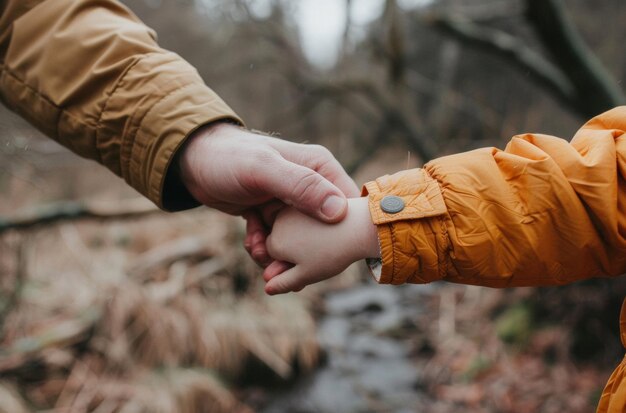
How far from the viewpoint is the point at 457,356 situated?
4.68m

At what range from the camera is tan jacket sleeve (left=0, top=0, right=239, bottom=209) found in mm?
1630

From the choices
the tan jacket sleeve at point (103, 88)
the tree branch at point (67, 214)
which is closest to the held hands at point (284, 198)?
the tan jacket sleeve at point (103, 88)

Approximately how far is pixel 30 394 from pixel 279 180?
2871 millimetres

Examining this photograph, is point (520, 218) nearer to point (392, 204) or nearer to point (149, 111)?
point (392, 204)

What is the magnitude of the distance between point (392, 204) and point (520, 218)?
37cm

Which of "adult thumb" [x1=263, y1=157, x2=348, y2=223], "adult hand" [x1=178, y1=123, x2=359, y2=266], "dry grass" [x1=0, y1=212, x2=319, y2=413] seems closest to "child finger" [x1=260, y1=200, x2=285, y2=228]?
"adult hand" [x1=178, y1=123, x2=359, y2=266]

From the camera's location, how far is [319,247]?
1546mm

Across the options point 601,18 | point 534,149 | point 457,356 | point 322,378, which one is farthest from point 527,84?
point 534,149

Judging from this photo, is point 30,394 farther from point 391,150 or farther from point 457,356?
point 391,150

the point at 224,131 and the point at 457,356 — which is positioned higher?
the point at 224,131

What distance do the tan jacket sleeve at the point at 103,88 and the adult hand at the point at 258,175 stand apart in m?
0.08

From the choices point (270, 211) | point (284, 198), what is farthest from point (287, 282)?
point (270, 211)

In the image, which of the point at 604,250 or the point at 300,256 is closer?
the point at 604,250

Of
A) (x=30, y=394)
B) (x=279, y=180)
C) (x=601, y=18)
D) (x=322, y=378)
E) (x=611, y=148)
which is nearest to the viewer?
(x=611, y=148)
